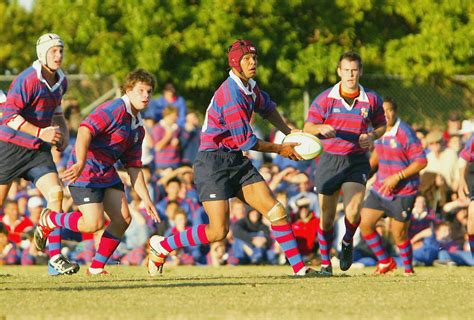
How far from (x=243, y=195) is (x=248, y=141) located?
0.67m

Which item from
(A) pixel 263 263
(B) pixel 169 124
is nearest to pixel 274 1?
(B) pixel 169 124

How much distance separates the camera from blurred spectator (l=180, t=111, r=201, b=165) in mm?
17875

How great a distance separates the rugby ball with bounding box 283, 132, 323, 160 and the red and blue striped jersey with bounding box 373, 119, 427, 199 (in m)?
3.08

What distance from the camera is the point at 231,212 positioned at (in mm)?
17188

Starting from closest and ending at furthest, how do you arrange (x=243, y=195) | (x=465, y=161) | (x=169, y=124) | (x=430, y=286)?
(x=430, y=286) → (x=243, y=195) → (x=465, y=161) → (x=169, y=124)

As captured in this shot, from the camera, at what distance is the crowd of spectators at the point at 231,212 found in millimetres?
16422

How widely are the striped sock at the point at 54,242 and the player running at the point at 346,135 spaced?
9.12 feet

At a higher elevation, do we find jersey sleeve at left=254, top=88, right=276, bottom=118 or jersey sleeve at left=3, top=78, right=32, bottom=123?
jersey sleeve at left=3, top=78, right=32, bottom=123

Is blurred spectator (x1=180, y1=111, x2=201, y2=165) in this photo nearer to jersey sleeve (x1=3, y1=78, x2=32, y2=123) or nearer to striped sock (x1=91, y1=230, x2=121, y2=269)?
striped sock (x1=91, y1=230, x2=121, y2=269)

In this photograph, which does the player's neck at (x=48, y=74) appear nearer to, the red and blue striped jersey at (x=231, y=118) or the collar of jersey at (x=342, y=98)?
the red and blue striped jersey at (x=231, y=118)

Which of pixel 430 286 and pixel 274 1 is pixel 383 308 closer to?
pixel 430 286

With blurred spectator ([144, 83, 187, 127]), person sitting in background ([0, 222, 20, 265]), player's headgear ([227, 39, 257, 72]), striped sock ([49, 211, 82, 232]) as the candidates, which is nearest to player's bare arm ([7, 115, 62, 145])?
striped sock ([49, 211, 82, 232])

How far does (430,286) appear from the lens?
9969 millimetres

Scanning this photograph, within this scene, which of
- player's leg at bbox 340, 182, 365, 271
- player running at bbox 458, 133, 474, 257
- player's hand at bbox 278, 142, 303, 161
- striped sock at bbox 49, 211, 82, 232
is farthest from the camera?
player running at bbox 458, 133, 474, 257
